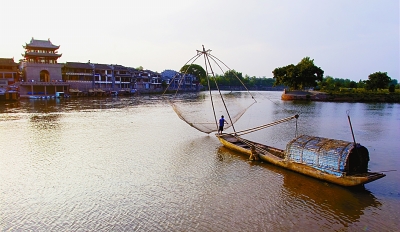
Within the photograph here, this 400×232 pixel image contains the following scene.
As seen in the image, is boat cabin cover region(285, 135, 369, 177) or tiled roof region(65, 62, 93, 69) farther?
tiled roof region(65, 62, 93, 69)

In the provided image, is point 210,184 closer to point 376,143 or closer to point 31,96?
point 376,143

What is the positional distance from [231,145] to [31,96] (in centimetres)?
4596

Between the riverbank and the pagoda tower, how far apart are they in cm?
4519

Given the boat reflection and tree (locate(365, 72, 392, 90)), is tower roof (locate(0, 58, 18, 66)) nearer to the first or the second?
the boat reflection

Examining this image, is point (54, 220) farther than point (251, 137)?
No

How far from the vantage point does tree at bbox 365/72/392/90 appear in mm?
59688

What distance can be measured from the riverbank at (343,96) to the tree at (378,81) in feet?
15.2

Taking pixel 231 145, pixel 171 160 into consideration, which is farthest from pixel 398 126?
pixel 171 160

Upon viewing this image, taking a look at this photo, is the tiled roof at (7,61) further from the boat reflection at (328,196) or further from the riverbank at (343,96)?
the boat reflection at (328,196)

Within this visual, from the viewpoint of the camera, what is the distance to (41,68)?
5516cm

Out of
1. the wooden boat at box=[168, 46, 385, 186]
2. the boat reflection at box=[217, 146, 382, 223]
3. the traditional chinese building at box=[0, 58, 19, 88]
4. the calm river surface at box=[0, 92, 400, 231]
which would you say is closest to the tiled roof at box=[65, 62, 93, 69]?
the traditional chinese building at box=[0, 58, 19, 88]

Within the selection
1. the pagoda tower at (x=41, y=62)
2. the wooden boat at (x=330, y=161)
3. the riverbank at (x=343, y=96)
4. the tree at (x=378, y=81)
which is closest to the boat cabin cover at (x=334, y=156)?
the wooden boat at (x=330, y=161)

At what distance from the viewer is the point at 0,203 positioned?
8641 millimetres

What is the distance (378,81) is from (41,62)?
6617 cm
